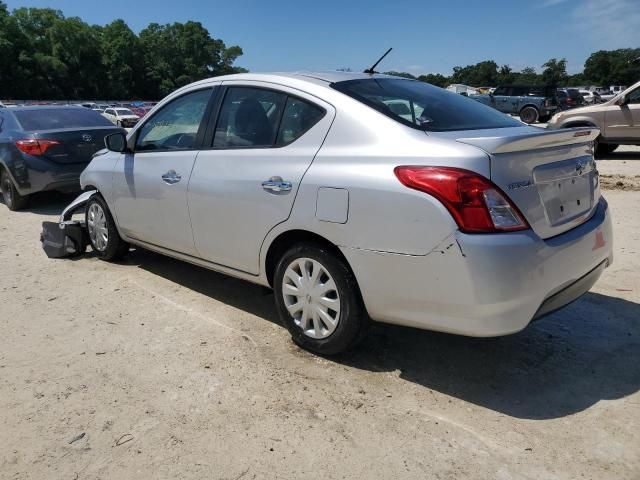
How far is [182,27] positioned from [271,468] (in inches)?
5288

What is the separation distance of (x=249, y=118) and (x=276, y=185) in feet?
2.19

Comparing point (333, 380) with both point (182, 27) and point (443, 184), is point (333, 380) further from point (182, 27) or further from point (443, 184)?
point (182, 27)

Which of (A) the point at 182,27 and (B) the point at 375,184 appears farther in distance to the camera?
(A) the point at 182,27

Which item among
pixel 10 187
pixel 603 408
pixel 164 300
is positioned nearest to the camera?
pixel 603 408

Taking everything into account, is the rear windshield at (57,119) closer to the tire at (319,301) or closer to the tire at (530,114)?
the tire at (319,301)

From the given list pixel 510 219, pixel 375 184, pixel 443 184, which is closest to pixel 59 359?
pixel 375 184

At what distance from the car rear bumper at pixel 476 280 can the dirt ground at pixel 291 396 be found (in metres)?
0.48

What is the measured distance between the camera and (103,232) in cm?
523

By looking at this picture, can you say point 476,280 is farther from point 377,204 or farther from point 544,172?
point 544,172

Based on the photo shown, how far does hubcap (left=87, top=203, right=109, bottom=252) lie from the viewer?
5191mm

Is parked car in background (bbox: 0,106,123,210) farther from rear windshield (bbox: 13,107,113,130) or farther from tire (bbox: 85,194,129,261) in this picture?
tire (bbox: 85,194,129,261)

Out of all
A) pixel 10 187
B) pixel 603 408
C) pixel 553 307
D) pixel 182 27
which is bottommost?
pixel 603 408

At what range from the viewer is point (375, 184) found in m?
2.79

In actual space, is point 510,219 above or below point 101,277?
above
